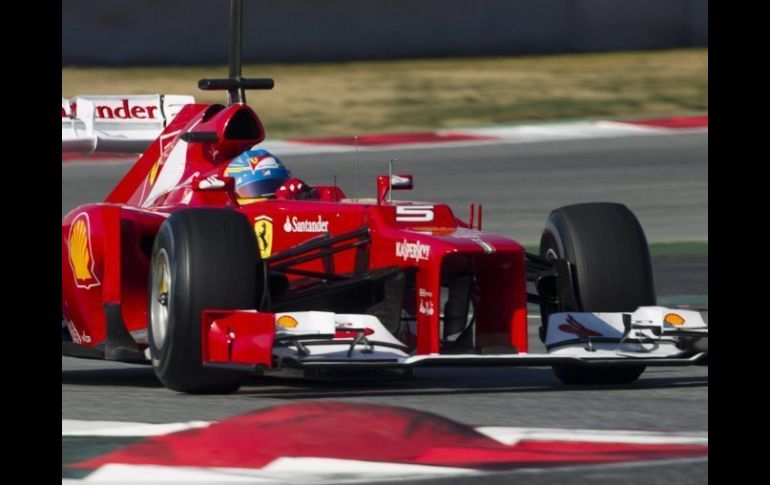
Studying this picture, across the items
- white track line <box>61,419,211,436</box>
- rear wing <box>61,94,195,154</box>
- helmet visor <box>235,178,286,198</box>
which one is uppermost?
rear wing <box>61,94,195,154</box>

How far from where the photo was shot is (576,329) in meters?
7.93

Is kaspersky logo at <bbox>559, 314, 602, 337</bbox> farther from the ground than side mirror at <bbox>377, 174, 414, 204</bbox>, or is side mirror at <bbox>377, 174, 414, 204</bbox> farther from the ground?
side mirror at <bbox>377, 174, 414, 204</bbox>

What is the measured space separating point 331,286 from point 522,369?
1630 mm

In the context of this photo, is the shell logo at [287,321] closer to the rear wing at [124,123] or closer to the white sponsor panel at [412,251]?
the white sponsor panel at [412,251]

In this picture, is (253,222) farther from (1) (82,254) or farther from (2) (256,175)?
(1) (82,254)

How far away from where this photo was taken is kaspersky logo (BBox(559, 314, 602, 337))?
7914 mm

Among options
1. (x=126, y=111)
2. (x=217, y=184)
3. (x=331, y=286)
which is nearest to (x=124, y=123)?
(x=126, y=111)

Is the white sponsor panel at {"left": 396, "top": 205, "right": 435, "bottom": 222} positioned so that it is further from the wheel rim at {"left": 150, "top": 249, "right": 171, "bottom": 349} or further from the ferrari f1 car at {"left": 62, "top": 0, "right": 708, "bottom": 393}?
the wheel rim at {"left": 150, "top": 249, "right": 171, "bottom": 349}

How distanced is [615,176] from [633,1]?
8.03m

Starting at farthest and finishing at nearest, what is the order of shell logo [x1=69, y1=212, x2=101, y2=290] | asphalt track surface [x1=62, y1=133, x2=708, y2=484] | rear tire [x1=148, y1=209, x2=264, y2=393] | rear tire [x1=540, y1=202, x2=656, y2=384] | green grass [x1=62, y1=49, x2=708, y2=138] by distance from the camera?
green grass [x1=62, y1=49, x2=708, y2=138], shell logo [x1=69, y1=212, x2=101, y2=290], rear tire [x1=540, y1=202, x2=656, y2=384], rear tire [x1=148, y1=209, x2=264, y2=393], asphalt track surface [x1=62, y1=133, x2=708, y2=484]

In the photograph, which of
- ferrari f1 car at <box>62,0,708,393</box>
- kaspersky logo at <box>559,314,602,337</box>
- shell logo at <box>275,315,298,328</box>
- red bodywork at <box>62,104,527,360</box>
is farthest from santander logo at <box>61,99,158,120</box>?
kaspersky logo at <box>559,314,602,337</box>

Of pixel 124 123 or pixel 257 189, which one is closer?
pixel 257 189

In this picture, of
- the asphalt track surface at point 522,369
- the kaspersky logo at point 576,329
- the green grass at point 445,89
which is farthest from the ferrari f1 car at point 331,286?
the green grass at point 445,89

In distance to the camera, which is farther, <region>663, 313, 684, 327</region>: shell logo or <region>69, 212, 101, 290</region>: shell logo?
<region>69, 212, 101, 290</region>: shell logo
